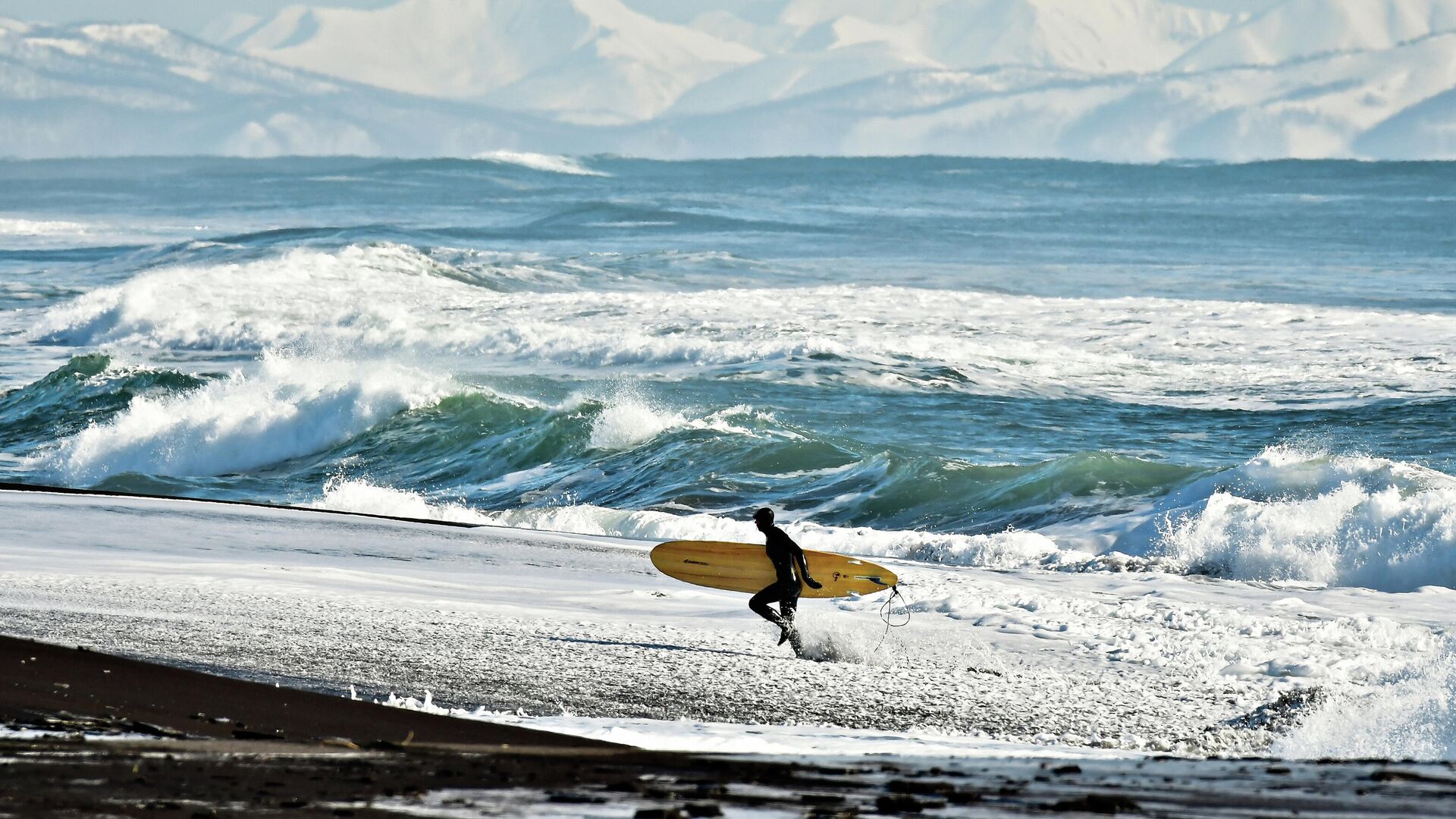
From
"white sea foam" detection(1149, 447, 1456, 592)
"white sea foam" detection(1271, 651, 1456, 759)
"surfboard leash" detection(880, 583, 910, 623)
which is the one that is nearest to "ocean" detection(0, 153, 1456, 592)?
"white sea foam" detection(1149, 447, 1456, 592)

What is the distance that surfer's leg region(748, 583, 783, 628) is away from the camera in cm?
871

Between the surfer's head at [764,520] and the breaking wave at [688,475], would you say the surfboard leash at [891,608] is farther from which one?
the breaking wave at [688,475]

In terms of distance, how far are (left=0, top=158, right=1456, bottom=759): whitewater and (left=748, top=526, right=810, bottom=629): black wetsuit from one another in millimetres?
238

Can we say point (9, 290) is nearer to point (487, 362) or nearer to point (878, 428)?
point (487, 362)

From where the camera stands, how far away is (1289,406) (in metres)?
18.7

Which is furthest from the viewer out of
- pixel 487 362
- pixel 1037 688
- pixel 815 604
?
pixel 487 362

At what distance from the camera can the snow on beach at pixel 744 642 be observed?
7.04 metres

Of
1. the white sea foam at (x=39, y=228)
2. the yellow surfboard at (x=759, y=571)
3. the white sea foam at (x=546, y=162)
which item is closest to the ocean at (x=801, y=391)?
the yellow surfboard at (x=759, y=571)

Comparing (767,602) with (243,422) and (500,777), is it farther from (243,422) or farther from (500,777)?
(243,422)

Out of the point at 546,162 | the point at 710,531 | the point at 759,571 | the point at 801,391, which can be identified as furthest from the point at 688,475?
the point at 546,162

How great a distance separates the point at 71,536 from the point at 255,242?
35915 mm

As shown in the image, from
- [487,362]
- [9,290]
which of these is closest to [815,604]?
[487,362]

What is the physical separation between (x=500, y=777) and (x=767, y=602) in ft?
12.7

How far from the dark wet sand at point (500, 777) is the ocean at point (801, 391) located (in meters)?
6.63
